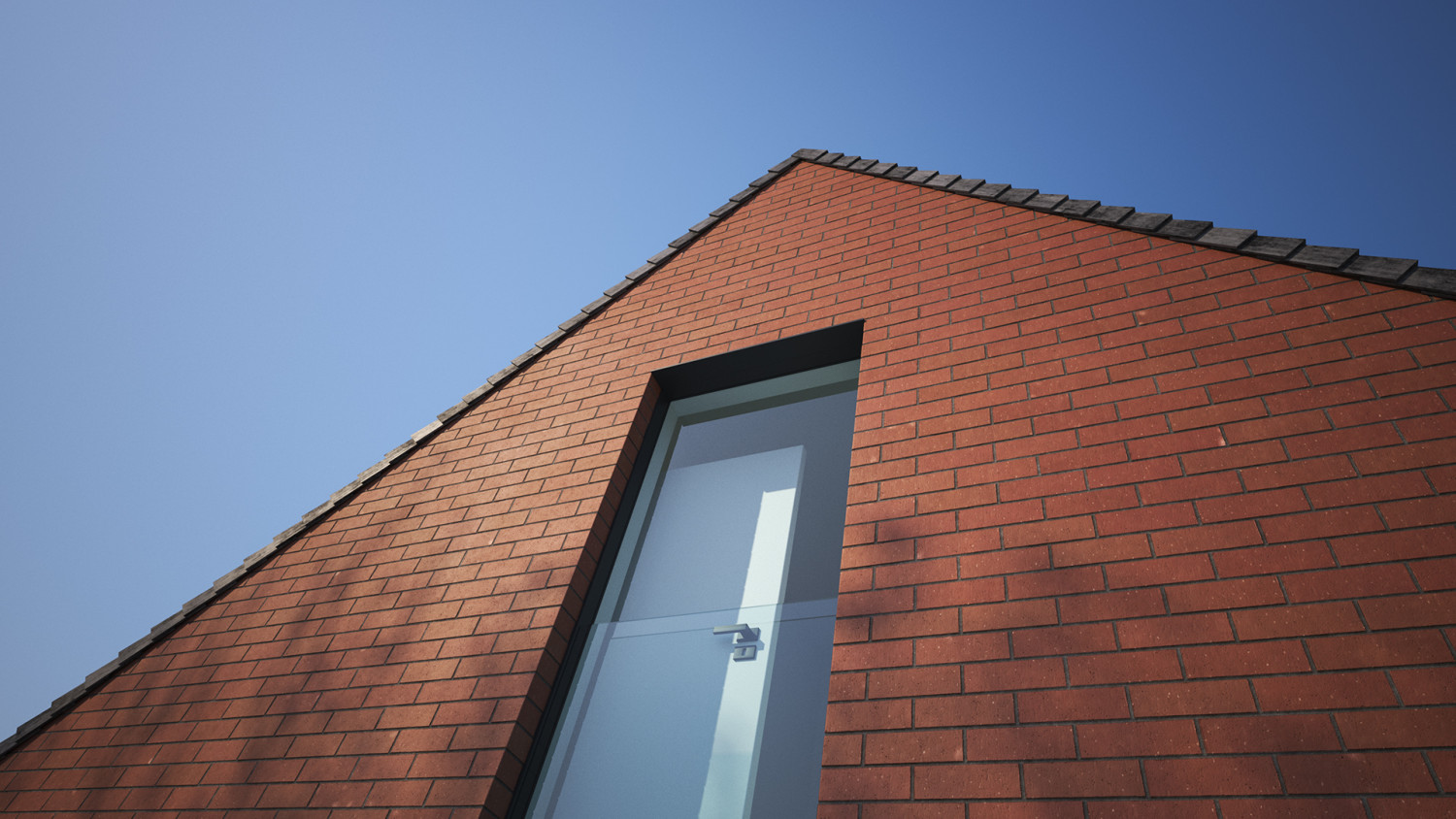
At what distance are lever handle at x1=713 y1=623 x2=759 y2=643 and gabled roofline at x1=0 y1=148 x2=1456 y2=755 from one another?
2.37 metres

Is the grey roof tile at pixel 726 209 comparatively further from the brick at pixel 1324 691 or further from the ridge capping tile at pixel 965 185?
the brick at pixel 1324 691

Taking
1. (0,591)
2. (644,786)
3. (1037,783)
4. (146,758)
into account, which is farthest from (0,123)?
(1037,783)

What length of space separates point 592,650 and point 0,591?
43.2 ft

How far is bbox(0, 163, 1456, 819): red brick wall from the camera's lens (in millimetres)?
1872

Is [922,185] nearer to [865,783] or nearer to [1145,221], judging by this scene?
[1145,221]

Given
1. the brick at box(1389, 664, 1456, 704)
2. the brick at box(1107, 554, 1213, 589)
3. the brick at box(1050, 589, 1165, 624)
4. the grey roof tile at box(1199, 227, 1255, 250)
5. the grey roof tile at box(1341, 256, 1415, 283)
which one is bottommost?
the brick at box(1389, 664, 1456, 704)

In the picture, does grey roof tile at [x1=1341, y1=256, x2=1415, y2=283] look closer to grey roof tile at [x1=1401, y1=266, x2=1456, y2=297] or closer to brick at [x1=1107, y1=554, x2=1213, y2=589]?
grey roof tile at [x1=1401, y1=266, x2=1456, y2=297]

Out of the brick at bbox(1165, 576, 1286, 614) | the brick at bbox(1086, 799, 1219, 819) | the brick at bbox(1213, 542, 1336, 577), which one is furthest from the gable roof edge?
the brick at bbox(1086, 799, 1219, 819)

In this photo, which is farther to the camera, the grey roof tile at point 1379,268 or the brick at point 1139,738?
the grey roof tile at point 1379,268

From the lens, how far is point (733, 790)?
2381mm

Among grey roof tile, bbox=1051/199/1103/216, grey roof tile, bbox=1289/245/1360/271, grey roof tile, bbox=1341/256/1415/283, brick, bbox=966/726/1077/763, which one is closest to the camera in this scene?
brick, bbox=966/726/1077/763

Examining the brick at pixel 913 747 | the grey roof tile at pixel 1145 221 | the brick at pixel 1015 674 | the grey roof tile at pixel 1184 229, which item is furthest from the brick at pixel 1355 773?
the grey roof tile at pixel 1145 221

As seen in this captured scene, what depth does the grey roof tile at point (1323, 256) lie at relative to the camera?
8.93ft

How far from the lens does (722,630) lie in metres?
2.75
